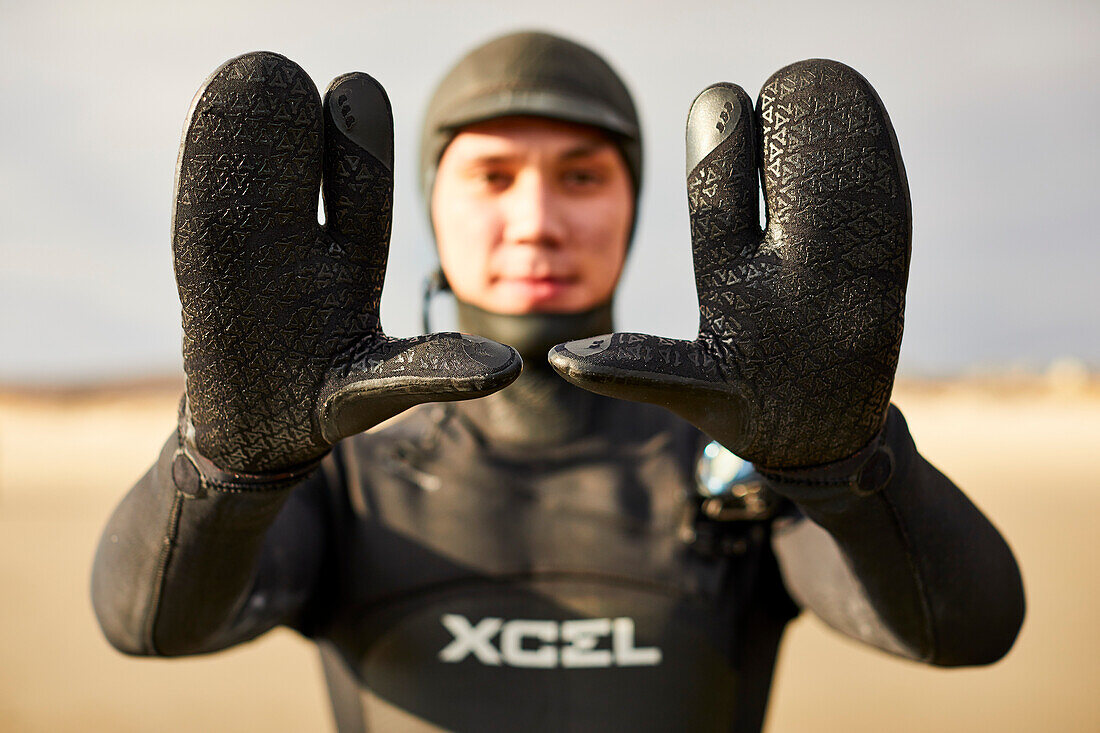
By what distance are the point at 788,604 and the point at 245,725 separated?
15.5 ft

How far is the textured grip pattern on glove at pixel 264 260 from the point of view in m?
0.97

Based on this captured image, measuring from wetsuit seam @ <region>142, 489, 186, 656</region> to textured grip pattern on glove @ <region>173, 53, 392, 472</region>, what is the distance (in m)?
0.14

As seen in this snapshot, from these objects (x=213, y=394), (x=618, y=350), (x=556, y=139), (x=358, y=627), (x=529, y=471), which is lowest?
(x=358, y=627)

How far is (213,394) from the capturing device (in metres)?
1.00

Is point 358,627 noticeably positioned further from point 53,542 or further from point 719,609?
point 53,542

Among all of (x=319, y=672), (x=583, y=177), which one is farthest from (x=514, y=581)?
(x=319, y=672)

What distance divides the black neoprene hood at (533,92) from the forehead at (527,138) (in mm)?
24

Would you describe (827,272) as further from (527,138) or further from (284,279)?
(527,138)

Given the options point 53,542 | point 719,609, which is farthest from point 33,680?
point 719,609

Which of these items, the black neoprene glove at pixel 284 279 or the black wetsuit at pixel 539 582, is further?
the black wetsuit at pixel 539 582

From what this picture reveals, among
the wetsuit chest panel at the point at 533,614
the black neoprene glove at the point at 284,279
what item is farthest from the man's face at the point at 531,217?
the black neoprene glove at the point at 284,279

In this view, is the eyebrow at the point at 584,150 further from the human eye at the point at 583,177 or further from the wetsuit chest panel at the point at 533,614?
the wetsuit chest panel at the point at 533,614

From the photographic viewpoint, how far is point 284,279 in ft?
3.24

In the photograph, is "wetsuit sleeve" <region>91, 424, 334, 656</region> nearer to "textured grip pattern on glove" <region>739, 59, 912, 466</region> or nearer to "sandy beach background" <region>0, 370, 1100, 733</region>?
"textured grip pattern on glove" <region>739, 59, 912, 466</region>
